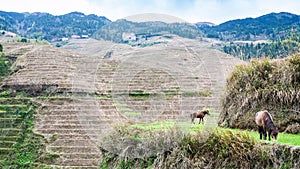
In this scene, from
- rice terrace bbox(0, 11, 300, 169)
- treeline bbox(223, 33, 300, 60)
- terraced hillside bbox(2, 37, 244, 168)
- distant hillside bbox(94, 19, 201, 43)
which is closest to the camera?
rice terrace bbox(0, 11, 300, 169)

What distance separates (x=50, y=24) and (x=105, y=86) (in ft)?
315

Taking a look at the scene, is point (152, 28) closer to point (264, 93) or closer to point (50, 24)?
point (264, 93)

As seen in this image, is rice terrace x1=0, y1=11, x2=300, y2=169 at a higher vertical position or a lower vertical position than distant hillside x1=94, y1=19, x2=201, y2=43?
lower

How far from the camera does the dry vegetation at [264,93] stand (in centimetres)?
504

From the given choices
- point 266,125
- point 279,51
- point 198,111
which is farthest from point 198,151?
point 198,111

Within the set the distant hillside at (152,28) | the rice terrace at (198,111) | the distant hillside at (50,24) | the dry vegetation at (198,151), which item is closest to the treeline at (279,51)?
the rice terrace at (198,111)

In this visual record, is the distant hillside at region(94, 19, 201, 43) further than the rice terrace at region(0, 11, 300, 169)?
Yes

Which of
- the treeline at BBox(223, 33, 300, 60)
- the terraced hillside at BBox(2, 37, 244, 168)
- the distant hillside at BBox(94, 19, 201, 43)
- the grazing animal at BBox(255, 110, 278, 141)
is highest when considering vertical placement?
the distant hillside at BBox(94, 19, 201, 43)

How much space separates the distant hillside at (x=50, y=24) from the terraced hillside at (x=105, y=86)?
4618 centimetres

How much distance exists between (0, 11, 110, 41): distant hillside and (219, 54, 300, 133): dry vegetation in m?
80.8

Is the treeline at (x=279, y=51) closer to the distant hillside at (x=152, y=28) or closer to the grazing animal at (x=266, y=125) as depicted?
the distant hillside at (x=152, y=28)

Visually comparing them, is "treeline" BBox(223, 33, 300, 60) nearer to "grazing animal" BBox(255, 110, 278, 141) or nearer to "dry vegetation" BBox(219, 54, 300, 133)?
"dry vegetation" BBox(219, 54, 300, 133)

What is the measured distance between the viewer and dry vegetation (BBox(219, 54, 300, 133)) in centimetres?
504

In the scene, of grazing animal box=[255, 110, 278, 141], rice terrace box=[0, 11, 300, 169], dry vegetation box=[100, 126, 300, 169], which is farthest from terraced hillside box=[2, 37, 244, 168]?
grazing animal box=[255, 110, 278, 141]
